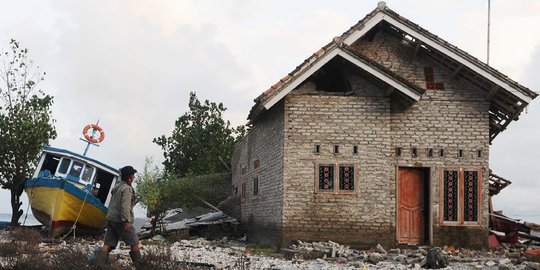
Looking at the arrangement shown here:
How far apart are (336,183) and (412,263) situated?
3766 millimetres

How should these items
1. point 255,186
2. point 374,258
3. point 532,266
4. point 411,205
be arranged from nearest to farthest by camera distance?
point 532,266 < point 374,258 < point 411,205 < point 255,186

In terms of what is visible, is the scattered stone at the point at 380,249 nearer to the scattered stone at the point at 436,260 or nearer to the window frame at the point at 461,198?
the window frame at the point at 461,198

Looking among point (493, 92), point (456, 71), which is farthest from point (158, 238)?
point (493, 92)

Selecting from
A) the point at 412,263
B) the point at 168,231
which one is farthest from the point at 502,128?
the point at 168,231

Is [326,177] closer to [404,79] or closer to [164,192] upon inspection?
[404,79]

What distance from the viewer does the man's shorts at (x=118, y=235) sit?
1153 centimetres

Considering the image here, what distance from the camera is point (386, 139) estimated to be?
19.0 m

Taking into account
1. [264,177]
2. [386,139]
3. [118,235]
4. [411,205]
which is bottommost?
[118,235]

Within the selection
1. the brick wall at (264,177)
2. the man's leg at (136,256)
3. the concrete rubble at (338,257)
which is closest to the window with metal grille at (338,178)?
the brick wall at (264,177)

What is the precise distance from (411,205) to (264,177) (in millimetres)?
4756

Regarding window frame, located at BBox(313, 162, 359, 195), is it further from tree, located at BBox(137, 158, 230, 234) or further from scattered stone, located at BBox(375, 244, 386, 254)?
tree, located at BBox(137, 158, 230, 234)

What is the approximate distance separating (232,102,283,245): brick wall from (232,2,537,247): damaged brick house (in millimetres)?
144

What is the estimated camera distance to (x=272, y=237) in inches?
784

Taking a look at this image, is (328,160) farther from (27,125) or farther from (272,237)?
(27,125)
